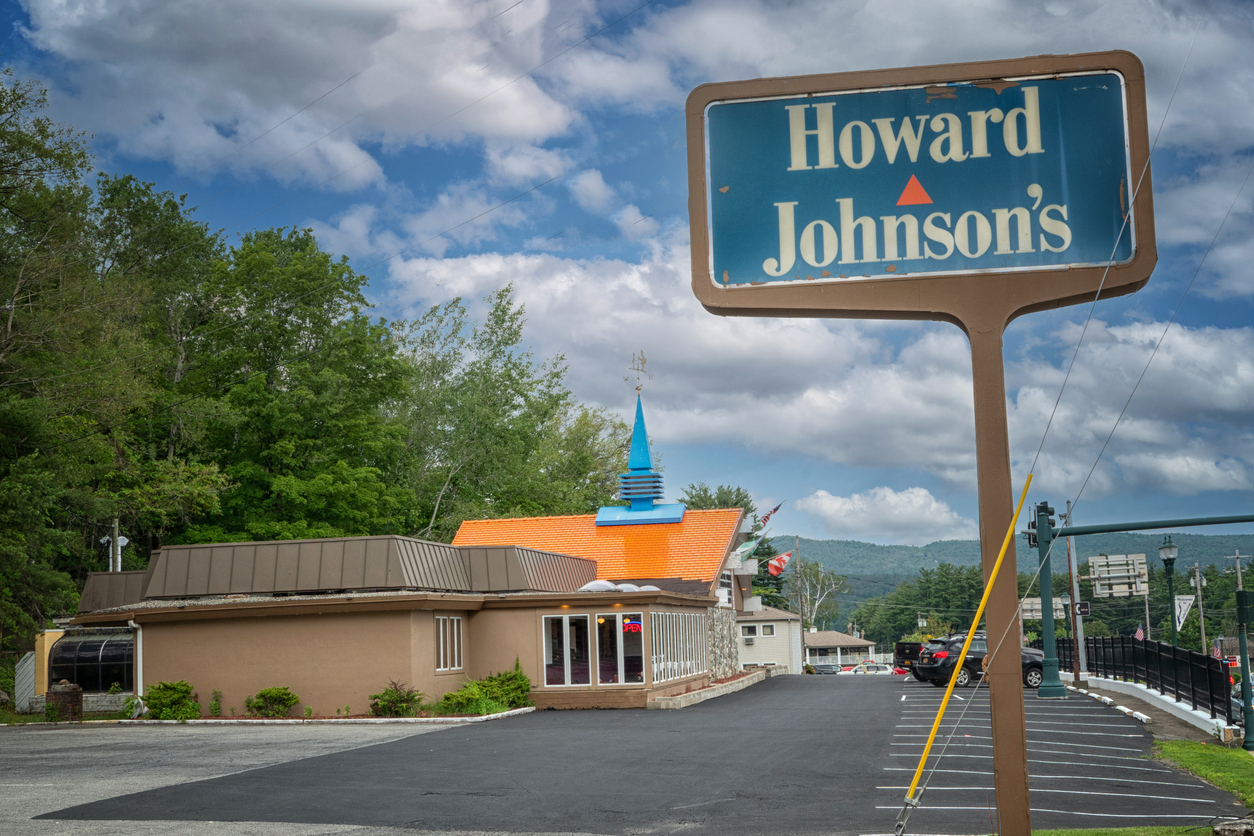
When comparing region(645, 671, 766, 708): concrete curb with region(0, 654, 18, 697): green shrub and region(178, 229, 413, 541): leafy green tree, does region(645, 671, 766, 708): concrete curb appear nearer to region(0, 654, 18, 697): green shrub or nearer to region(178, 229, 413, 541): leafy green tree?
region(178, 229, 413, 541): leafy green tree

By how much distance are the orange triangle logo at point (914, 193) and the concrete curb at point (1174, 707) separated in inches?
588

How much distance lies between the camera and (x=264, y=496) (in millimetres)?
42531

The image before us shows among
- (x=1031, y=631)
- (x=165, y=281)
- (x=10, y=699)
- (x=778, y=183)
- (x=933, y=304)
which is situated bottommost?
(x=1031, y=631)

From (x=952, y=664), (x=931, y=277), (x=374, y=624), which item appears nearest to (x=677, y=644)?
(x=952, y=664)

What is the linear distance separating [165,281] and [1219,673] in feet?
135

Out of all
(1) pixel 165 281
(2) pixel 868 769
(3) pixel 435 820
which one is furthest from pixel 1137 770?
(1) pixel 165 281

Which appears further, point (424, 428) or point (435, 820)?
point (424, 428)

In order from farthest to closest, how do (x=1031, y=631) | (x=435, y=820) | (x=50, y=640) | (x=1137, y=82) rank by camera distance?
(x=1031, y=631), (x=50, y=640), (x=435, y=820), (x=1137, y=82)

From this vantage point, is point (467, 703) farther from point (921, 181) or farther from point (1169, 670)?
point (921, 181)

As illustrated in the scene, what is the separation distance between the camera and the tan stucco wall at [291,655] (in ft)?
77.1

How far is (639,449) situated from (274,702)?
68.4 feet

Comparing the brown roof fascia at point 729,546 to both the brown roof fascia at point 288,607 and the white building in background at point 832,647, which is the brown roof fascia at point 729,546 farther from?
the white building in background at point 832,647

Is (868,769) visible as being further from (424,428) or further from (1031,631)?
(1031,631)

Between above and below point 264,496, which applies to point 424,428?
above
